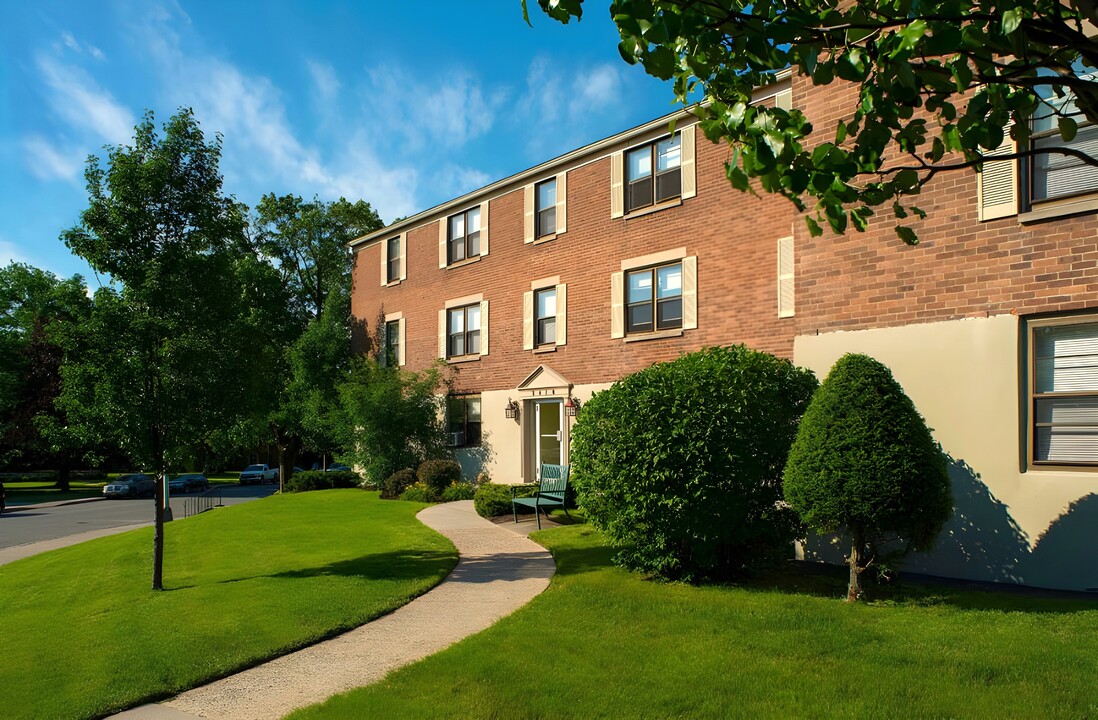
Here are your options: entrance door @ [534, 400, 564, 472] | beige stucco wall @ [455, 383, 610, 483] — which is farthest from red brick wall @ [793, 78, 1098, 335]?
beige stucco wall @ [455, 383, 610, 483]

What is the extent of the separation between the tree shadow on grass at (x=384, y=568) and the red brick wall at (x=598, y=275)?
7.78 meters

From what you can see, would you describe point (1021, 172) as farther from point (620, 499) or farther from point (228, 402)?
point (228, 402)

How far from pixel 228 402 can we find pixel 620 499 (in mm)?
6426

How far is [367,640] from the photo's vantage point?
7.32 metres

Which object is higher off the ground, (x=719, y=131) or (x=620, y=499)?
(x=719, y=131)

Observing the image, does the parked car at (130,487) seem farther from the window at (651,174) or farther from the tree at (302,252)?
the window at (651,174)

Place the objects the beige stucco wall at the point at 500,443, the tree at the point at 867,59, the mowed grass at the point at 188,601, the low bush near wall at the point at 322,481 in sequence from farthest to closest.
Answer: the low bush near wall at the point at 322,481 → the beige stucco wall at the point at 500,443 → the mowed grass at the point at 188,601 → the tree at the point at 867,59

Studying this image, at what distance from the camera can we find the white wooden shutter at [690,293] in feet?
54.1

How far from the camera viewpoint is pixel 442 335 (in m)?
24.4

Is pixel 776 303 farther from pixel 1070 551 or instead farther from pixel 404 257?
pixel 404 257

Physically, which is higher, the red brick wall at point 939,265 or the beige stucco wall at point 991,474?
the red brick wall at point 939,265

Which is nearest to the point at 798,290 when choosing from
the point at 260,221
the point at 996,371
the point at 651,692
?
the point at 996,371

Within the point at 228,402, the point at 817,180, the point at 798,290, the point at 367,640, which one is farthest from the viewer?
the point at 228,402

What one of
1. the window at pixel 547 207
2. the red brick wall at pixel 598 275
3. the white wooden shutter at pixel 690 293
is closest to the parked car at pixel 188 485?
the red brick wall at pixel 598 275
